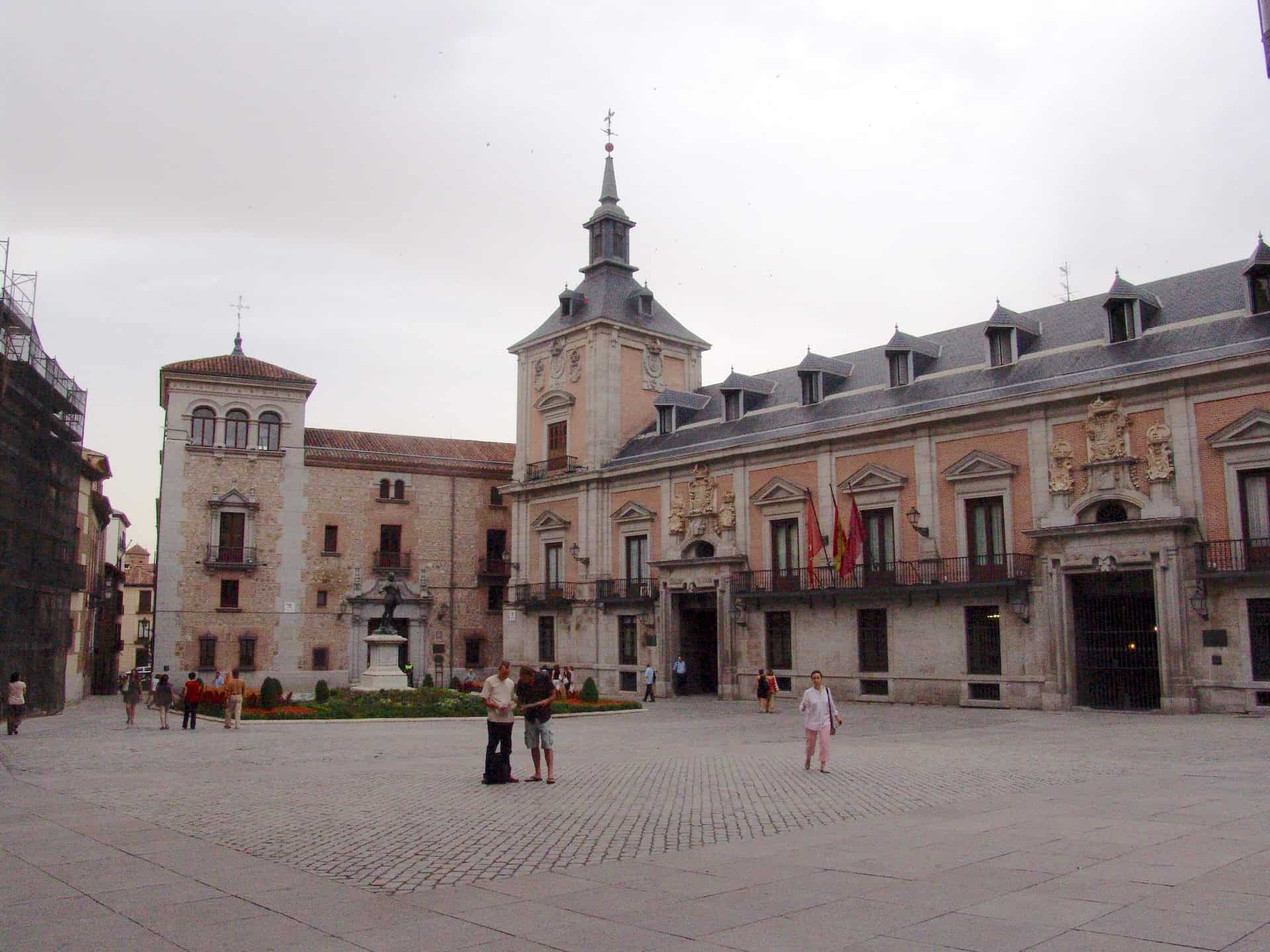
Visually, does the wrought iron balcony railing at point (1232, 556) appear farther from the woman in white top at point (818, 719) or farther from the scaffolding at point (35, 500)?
the scaffolding at point (35, 500)

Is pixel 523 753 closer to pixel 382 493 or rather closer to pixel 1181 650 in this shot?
pixel 1181 650

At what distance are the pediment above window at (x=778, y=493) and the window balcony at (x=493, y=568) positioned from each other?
16522mm

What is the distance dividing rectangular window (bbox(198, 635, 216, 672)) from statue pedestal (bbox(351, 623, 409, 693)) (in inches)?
592

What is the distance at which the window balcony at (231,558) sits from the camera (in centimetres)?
4497

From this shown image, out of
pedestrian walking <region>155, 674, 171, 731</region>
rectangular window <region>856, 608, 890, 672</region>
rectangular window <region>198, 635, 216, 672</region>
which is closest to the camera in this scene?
pedestrian walking <region>155, 674, 171, 731</region>

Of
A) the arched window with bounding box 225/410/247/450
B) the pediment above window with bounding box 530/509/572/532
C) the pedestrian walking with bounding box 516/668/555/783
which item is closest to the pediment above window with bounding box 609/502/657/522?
the pediment above window with bounding box 530/509/572/532

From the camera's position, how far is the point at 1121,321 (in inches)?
1156

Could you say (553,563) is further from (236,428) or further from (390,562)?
(236,428)

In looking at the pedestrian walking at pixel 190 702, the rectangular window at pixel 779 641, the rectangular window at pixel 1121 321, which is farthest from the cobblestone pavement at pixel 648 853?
the rectangular window at pixel 779 641

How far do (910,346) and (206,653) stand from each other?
99.6 feet

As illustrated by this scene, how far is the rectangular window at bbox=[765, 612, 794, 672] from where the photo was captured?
3550 cm

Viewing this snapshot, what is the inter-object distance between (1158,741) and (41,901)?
17.5m

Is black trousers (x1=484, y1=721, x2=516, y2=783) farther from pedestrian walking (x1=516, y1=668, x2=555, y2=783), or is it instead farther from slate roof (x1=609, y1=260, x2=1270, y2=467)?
slate roof (x1=609, y1=260, x2=1270, y2=467)

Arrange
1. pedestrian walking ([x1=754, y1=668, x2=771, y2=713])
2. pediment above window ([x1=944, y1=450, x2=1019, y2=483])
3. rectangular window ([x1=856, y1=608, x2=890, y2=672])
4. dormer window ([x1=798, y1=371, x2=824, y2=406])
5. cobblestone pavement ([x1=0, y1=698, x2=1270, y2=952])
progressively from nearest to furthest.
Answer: cobblestone pavement ([x1=0, y1=698, x2=1270, y2=952]) → pediment above window ([x1=944, y1=450, x2=1019, y2=483]) → pedestrian walking ([x1=754, y1=668, x2=771, y2=713]) → rectangular window ([x1=856, y1=608, x2=890, y2=672]) → dormer window ([x1=798, y1=371, x2=824, y2=406])
